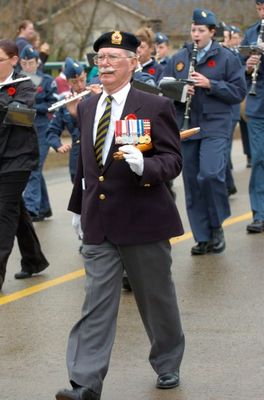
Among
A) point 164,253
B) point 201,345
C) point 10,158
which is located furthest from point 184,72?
point 164,253

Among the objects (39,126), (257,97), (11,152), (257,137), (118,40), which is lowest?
(39,126)

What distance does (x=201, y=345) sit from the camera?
278 inches

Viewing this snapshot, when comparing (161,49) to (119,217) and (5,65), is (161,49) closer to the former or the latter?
(5,65)

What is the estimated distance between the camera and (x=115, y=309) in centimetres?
592

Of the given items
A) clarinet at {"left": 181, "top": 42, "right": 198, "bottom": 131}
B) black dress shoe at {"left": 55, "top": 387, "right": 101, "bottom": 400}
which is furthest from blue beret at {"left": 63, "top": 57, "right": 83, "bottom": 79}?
black dress shoe at {"left": 55, "top": 387, "right": 101, "bottom": 400}

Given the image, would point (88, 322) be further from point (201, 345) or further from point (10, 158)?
point (10, 158)

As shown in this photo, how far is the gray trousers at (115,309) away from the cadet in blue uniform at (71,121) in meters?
3.93

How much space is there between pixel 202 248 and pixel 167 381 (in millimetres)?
3923

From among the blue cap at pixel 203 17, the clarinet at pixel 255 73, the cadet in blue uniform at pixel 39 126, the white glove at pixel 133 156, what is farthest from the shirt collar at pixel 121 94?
the cadet in blue uniform at pixel 39 126

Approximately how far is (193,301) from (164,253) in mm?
2280

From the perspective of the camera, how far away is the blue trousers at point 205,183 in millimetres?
9820

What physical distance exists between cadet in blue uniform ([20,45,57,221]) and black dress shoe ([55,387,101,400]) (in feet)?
20.0

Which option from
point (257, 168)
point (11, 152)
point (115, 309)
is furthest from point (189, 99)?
point (115, 309)

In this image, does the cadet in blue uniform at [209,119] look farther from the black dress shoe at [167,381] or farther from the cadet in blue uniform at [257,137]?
the black dress shoe at [167,381]
